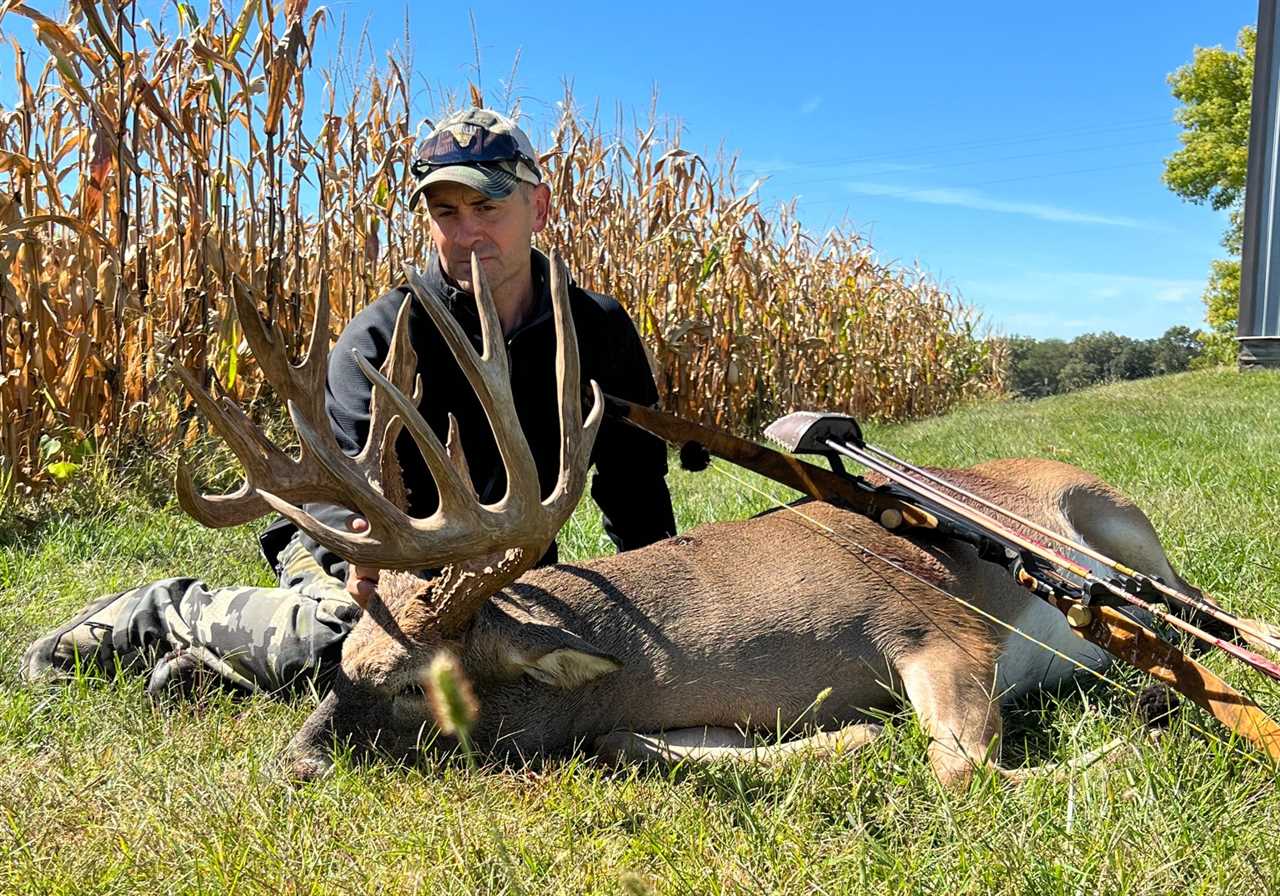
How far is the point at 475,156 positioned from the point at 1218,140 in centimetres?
3856

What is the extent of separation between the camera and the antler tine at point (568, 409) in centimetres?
220

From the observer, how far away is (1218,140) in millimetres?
35281

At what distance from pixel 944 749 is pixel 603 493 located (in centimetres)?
185

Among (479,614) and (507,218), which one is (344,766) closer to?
(479,614)

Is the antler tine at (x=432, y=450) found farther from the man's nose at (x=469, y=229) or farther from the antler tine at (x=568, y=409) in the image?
the man's nose at (x=469, y=229)

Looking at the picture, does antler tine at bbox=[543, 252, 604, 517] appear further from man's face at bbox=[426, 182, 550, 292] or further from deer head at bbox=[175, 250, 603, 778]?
man's face at bbox=[426, 182, 550, 292]

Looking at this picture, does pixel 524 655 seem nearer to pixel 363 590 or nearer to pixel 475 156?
pixel 363 590

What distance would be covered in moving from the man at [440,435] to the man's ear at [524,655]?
35cm

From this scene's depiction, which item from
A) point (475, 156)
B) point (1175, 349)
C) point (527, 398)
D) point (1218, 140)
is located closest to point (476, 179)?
point (475, 156)

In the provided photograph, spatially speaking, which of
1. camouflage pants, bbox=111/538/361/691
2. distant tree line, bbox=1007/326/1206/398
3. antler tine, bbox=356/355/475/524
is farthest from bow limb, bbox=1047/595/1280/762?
distant tree line, bbox=1007/326/1206/398

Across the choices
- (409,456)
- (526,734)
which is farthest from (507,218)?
(526,734)

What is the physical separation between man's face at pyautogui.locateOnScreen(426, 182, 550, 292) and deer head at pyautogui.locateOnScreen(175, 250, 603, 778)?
771 mm

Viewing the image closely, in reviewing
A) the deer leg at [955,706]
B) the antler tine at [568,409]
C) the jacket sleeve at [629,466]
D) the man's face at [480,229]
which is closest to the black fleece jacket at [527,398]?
the jacket sleeve at [629,466]

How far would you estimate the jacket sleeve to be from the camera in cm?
400
